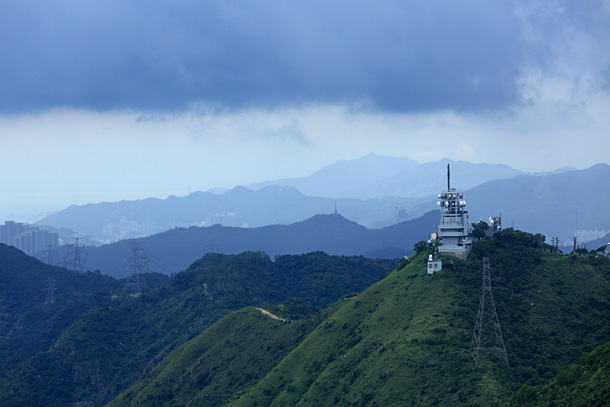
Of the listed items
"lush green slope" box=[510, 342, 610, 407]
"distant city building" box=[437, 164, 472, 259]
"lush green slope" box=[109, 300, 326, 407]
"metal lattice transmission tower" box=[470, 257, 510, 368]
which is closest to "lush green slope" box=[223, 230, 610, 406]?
"metal lattice transmission tower" box=[470, 257, 510, 368]

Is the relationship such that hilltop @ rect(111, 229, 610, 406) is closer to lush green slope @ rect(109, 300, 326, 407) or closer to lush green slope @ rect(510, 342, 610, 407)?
lush green slope @ rect(109, 300, 326, 407)

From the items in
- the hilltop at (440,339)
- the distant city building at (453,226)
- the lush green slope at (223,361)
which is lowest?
the lush green slope at (223,361)

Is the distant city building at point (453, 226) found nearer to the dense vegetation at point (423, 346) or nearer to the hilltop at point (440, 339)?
the dense vegetation at point (423, 346)

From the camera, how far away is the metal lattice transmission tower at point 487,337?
87.0 meters

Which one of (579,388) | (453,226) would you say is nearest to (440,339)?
(579,388)

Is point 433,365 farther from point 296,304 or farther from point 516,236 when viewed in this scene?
point 296,304

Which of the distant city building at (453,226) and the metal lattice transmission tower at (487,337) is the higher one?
the distant city building at (453,226)

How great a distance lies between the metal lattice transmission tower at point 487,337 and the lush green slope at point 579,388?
13123mm

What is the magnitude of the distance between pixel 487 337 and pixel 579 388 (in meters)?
22.1

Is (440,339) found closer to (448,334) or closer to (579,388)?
(448,334)

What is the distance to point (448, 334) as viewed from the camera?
93.6 m

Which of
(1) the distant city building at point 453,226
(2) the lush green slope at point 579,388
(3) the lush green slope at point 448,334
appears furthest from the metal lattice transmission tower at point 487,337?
(1) the distant city building at point 453,226

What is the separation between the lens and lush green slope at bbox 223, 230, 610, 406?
283 ft

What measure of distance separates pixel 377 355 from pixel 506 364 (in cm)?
2070
